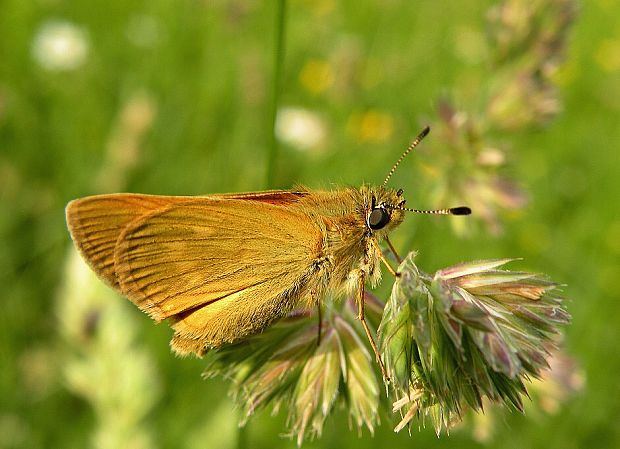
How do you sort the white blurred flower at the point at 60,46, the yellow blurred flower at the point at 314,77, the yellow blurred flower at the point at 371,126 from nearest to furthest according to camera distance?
the white blurred flower at the point at 60,46 < the yellow blurred flower at the point at 371,126 < the yellow blurred flower at the point at 314,77

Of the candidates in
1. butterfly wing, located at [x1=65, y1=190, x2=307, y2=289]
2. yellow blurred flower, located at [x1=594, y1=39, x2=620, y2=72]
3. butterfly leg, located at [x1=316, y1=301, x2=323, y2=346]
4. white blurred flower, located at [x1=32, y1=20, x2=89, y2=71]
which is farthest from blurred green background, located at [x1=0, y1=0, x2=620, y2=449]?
butterfly wing, located at [x1=65, y1=190, x2=307, y2=289]

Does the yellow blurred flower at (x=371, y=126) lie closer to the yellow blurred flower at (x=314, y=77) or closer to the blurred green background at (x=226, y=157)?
the blurred green background at (x=226, y=157)

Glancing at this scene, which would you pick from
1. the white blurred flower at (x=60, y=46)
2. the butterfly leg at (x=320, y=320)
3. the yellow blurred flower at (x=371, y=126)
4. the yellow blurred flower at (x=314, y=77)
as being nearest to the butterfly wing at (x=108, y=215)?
the butterfly leg at (x=320, y=320)

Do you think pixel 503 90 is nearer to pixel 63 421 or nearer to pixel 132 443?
pixel 132 443

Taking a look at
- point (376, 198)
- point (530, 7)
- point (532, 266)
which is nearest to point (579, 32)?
point (532, 266)

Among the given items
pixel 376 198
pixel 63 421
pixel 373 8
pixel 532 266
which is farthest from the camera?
pixel 373 8

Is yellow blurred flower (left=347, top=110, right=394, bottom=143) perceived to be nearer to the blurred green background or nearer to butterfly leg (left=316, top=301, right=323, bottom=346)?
the blurred green background
